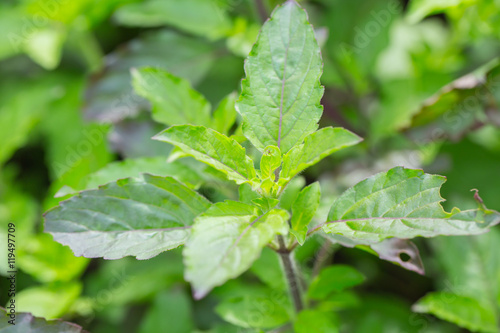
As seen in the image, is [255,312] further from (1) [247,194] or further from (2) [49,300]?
(2) [49,300]

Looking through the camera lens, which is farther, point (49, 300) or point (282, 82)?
point (49, 300)

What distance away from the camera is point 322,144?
0.98m

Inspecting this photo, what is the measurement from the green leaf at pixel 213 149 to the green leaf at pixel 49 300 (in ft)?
3.17

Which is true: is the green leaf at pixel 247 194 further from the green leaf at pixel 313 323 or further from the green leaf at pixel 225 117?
the green leaf at pixel 313 323

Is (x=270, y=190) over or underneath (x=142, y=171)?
over

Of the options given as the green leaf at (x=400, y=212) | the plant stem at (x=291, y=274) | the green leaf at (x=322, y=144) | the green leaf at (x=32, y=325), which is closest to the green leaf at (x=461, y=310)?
the plant stem at (x=291, y=274)

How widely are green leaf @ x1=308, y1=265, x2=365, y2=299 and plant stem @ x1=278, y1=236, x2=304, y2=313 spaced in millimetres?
49

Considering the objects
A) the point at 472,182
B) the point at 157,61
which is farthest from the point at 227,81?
the point at 472,182

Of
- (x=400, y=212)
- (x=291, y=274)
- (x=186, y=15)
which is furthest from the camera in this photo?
(x=186, y=15)

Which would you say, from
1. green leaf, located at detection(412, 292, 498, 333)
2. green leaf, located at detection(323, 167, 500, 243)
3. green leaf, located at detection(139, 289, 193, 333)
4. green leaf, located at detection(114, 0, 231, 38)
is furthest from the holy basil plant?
green leaf, located at detection(114, 0, 231, 38)

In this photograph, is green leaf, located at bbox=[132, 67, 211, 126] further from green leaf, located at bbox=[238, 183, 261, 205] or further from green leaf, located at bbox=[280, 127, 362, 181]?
green leaf, located at bbox=[280, 127, 362, 181]

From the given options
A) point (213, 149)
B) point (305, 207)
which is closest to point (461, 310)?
point (305, 207)

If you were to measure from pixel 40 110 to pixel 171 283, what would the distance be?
39.5 inches

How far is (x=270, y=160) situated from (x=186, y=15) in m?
1.18
